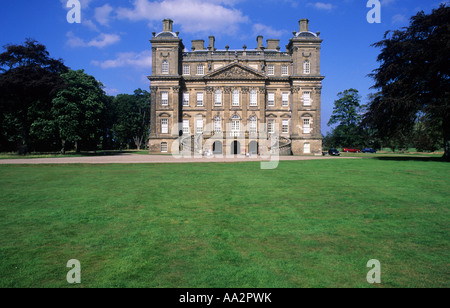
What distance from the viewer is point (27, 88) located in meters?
41.2

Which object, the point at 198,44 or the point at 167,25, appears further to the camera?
the point at 198,44

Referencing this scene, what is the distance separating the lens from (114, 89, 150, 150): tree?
8409 cm

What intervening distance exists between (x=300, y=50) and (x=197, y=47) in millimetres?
22015

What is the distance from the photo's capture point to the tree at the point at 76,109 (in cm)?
4162

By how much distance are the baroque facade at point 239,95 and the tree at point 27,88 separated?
59.0ft

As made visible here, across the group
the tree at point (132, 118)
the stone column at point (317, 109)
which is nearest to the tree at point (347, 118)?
the stone column at point (317, 109)

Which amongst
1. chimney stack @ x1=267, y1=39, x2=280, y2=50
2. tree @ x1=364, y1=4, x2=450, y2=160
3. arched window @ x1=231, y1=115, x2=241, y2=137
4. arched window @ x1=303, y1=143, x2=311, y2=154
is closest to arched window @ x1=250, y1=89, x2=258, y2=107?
arched window @ x1=231, y1=115, x2=241, y2=137

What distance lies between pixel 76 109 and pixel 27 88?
761cm

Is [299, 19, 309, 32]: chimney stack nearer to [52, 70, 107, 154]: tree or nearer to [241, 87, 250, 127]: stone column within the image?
[241, 87, 250, 127]: stone column

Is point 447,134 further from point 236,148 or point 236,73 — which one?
point 236,73

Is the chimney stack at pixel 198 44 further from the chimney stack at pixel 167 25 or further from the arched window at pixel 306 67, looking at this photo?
the arched window at pixel 306 67

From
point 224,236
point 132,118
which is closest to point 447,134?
point 224,236

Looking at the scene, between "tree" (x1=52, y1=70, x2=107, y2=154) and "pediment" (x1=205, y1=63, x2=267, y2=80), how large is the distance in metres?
22.1

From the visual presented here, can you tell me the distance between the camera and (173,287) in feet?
15.0
